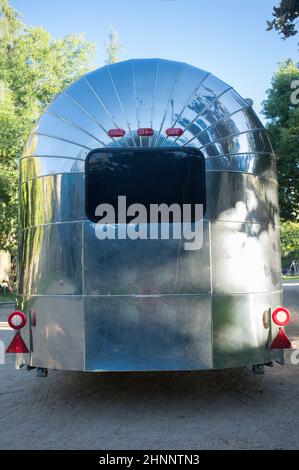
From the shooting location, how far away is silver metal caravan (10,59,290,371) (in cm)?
548

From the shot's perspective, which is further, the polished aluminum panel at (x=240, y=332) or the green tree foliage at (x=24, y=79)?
the green tree foliage at (x=24, y=79)

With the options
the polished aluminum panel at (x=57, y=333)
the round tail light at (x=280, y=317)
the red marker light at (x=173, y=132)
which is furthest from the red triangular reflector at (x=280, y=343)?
the red marker light at (x=173, y=132)

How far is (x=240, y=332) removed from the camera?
565 centimetres

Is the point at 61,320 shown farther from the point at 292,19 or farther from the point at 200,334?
the point at 292,19

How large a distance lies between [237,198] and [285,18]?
12.1ft

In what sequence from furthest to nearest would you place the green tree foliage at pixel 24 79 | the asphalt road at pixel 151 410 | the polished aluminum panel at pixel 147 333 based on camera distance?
the green tree foliage at pixel 24 79, the polished aluminum panel at pixel 147 333, the asphalt road at pixel 151 410

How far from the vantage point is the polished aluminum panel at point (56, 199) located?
5664mm

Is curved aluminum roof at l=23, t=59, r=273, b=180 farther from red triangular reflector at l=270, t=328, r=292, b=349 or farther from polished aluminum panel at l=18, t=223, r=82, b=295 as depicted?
red triangular reflector at l=270, t=328, r=292, b=349

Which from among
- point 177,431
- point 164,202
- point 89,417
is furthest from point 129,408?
point 164,202

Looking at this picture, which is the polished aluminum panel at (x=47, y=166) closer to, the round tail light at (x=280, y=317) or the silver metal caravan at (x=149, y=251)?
the silver metal caravan at (x=149, y=251)

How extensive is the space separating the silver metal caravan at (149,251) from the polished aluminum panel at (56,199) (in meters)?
0.01

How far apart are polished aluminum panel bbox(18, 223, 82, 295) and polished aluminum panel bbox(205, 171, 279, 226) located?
4.62 ft

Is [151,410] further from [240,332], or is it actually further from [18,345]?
[18,345]
